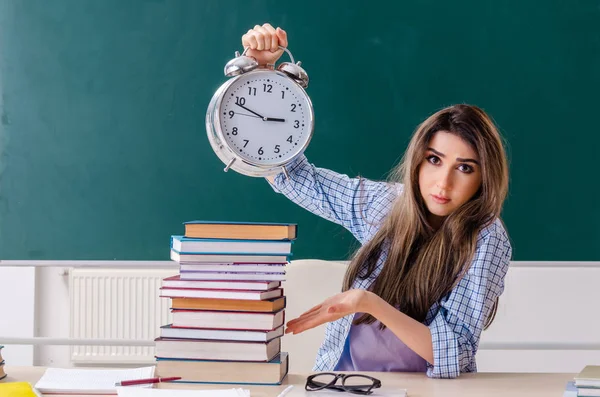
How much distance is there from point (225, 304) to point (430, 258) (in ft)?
1.95

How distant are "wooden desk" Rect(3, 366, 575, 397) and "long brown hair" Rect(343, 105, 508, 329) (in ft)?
0.85

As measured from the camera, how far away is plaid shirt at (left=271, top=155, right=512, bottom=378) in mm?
1732

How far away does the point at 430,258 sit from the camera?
1.92m

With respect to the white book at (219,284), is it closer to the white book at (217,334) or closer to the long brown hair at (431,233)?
the white book at (217,334)

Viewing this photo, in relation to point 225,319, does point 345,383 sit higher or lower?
lower

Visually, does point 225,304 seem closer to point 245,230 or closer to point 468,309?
point 245,230

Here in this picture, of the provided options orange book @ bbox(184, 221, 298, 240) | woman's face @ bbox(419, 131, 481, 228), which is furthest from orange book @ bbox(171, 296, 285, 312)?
woman's face @ bbox(419, 131, 481, 228)

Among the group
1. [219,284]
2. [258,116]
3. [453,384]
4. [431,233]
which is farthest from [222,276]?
[431,233]

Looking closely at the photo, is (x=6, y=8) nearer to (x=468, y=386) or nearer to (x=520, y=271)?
(x=520, y=271)

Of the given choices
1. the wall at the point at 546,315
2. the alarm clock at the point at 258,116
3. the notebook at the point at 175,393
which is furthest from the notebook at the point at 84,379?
the wall at the point at 546,315

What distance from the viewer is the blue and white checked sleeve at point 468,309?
66.1 inches

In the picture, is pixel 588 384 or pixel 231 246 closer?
pixel 588 384

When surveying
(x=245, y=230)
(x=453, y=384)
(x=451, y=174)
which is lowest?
(x=453, y=384)

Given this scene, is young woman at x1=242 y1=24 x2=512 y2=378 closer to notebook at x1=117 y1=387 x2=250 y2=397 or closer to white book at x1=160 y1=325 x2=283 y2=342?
white book at x1=160 y1=325 x2=283 y2=342
